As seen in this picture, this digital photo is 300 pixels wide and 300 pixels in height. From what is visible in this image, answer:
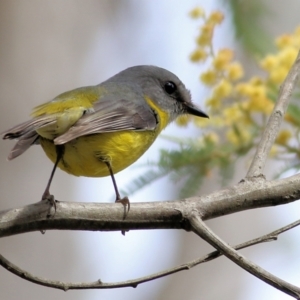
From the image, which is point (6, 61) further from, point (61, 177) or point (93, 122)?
point (93, 122)

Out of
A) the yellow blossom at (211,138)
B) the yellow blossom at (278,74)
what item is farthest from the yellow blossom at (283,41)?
the yellow blossom at (211,138)

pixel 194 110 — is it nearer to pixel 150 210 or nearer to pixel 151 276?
pixel 150 210

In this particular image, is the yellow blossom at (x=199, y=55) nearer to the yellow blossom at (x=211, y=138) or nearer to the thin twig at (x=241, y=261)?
the yellow blossom at (x=211, y=138)

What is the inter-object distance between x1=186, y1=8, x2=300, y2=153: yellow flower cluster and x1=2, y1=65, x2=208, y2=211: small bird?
365mm

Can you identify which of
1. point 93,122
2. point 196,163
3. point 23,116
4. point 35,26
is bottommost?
point 196,163

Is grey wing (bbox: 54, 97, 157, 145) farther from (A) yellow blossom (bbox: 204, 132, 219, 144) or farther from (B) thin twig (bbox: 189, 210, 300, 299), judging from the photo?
(B) thin twig (bbox: 189, 210, 300, 299)

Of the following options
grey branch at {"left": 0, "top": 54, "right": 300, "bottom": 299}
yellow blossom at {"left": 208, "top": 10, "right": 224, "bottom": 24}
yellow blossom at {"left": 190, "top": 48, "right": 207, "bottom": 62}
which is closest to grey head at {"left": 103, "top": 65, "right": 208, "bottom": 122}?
yellow blossom at {"left": 190, "top": 48, "right": 207, "bottom": 62}

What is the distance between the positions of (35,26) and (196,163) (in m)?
3.27

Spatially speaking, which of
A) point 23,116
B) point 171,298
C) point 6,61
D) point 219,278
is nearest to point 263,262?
point 219,278

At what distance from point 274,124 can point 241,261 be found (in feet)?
2.12

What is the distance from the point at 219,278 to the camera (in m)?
5.28

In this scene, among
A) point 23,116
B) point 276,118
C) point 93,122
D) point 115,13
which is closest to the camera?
point 276,118

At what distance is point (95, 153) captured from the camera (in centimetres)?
242

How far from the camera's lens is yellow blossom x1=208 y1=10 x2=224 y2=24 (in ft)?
7.91
